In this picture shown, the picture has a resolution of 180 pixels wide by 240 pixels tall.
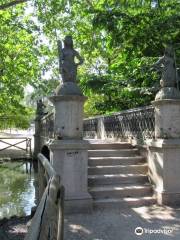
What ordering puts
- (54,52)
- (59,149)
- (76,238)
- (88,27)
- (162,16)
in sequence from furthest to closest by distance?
(54,52)
(88,27)
(162,16)
(59,149)
(76,238)

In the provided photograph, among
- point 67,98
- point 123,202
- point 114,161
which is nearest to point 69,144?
point 67,98

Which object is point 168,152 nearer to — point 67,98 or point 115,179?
point 115,179

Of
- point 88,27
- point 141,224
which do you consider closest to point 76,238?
point 141,224

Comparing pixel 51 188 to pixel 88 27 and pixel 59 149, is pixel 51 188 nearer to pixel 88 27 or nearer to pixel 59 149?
pixel 59 149

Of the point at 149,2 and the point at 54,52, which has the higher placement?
the point at 54,52

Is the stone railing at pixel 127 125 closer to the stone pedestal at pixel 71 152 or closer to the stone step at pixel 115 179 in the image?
the stone step at pixel 115 179

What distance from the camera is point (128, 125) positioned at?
1141 cm

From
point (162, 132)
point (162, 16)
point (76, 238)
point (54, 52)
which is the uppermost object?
point (54, 52)

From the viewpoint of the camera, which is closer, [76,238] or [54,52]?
[76,238]

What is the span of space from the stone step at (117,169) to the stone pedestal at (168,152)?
0.79 m

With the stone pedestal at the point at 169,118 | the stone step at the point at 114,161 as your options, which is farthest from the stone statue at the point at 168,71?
the stone step at the point at 114,161

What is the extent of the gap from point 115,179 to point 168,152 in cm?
148

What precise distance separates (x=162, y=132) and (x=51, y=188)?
5.31 m

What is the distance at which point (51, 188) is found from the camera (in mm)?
3658
